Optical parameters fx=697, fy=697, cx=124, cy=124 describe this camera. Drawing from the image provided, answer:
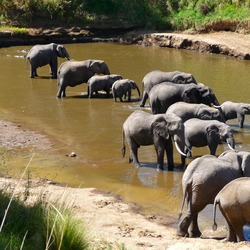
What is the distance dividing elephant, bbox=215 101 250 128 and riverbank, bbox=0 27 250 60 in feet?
44.0

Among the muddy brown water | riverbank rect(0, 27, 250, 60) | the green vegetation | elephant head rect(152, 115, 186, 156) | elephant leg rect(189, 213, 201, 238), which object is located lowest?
riverbank rect(0, 27, 250, 60)

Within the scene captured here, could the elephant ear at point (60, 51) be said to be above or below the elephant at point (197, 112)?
below

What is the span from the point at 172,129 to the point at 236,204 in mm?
4596

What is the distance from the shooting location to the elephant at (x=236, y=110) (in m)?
17.8

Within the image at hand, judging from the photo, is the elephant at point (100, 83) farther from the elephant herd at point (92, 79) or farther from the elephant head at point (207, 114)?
the elephant head at point (207, 114)

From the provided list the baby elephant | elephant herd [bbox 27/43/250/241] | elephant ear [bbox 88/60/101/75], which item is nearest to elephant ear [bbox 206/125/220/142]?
elephant herd [bbox 27/43/250/241]

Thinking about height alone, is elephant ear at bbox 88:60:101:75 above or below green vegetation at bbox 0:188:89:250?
below

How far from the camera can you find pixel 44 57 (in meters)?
27.0

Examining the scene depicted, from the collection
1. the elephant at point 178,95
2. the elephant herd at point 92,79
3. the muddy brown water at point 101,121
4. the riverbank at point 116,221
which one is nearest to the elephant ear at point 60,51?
the muddy brown water at point 101,121

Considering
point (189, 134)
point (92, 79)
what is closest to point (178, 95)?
point (189, 134)

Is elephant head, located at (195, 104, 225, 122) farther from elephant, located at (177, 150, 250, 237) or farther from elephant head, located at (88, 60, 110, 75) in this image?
elephant head, located at (88, 60, 110, 75)

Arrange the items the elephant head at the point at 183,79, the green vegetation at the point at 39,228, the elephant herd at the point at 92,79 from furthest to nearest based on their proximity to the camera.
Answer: the elephant herd at the point at 92,79
the elephant head at the point at 183,79
the green vegetation at the point at 39,228

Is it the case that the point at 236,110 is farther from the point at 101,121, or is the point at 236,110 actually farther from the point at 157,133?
Answer: the point at 157,133

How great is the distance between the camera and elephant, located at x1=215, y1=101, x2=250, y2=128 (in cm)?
1783
